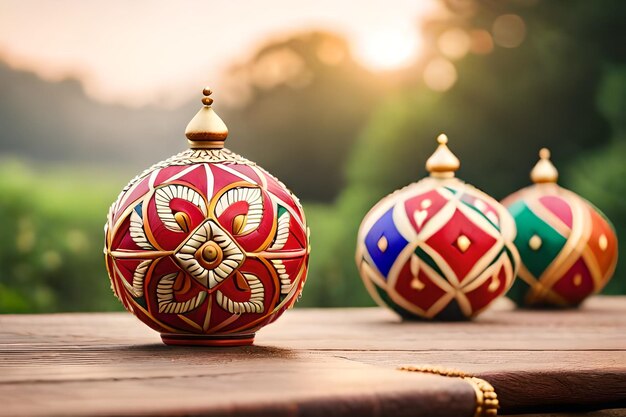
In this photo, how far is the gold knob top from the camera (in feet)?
6.05

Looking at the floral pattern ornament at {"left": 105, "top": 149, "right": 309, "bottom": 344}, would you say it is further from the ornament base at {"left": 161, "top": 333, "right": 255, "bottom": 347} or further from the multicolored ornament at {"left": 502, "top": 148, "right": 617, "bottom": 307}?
the multicolored ornament at {"left": 502, "top": 148, "right": 617, "bottom": 307}

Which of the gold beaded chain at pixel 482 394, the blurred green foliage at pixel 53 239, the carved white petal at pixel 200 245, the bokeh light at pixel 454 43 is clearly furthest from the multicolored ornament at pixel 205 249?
the bokeh light at pixel 454 43

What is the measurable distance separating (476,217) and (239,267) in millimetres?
889

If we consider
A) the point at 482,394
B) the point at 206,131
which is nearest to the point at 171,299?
the point at 206,131

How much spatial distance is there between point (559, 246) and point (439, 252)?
53 cm

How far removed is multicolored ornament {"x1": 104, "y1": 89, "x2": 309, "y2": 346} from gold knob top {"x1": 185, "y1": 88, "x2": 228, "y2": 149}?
0.05 m

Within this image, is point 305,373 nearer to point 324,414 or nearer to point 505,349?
point 324,414

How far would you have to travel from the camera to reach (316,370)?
1.47 meters

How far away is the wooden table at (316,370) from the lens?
3.95 ft

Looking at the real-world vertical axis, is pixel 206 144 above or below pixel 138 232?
above

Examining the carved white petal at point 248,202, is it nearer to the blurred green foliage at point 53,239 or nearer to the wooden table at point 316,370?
the wooden table at point 316,370

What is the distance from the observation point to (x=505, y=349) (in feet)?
6.10

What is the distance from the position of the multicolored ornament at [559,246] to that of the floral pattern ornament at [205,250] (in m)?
1.17

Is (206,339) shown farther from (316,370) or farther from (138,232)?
(316,370)
